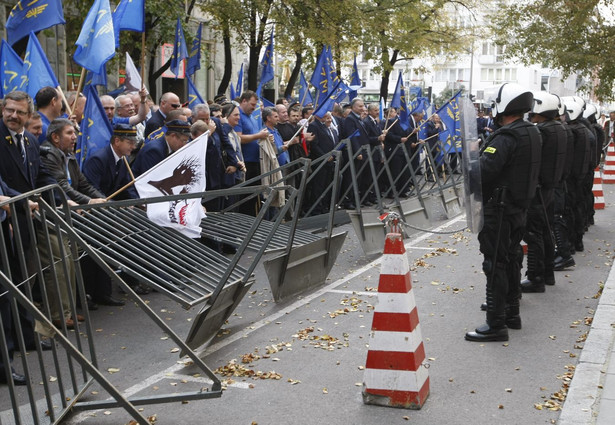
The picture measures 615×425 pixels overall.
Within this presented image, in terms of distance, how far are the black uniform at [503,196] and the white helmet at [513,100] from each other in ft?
0.39

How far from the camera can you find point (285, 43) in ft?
79.7

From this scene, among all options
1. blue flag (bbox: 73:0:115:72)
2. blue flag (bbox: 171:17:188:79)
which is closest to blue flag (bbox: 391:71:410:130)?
blue flag (bbox: 171:17:188:79)

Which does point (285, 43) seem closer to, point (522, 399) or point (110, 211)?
point (110, 211)

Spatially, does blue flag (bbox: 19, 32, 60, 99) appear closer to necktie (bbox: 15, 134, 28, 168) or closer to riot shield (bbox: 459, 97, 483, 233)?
necktie (bbox: 15, 134, 28, 168)

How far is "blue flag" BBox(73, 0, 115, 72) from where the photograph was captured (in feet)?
29.0

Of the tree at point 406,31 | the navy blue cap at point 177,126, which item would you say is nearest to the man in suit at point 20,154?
the navy blue cap at point 177,126

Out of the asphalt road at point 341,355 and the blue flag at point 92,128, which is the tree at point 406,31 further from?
the asphalt road at point 341,355

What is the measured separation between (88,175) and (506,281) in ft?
A: 13.8

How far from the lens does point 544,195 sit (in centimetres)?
861

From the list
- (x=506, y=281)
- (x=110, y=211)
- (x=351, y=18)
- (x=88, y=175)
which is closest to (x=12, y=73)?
(x=88, y=175)

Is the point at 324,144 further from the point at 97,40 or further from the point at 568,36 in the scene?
the point at 568,36

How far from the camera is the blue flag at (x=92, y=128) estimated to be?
875 centimetres

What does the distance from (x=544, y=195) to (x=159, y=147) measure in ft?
13.5

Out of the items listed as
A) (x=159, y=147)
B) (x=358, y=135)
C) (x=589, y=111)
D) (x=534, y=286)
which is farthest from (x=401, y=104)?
(x=159, y=147)
